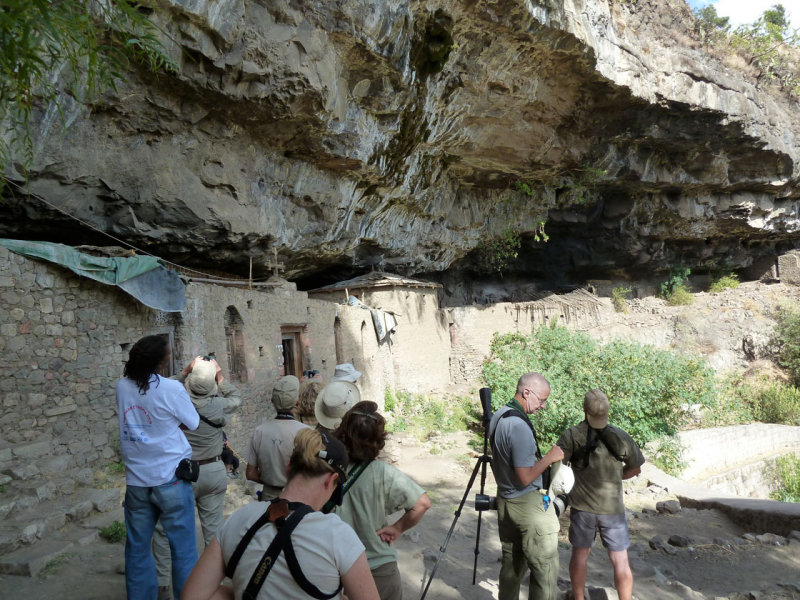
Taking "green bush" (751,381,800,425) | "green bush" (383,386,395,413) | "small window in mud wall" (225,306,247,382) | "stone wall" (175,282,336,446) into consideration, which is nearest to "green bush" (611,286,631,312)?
"green bush" (751,381,800,425)

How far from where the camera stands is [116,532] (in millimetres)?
4715

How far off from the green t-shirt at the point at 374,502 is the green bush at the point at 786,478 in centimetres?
1244

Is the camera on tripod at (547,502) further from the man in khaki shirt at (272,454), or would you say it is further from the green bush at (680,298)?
the green bush at (680,298)

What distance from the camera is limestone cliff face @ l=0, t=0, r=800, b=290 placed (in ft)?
26.2

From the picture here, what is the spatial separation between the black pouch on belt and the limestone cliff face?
4.03 metres

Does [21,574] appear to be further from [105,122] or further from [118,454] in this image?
[105,122]

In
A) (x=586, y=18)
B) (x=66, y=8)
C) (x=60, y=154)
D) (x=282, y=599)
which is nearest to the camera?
(x=282, y=599)

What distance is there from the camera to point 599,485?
161 inches

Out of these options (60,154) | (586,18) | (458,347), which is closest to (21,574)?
(60,154)

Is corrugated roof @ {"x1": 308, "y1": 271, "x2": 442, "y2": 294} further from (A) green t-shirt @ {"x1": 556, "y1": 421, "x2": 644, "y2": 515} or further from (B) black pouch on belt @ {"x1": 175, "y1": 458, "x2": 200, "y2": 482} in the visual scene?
(B) black pouch on belt @ {"x1": 175, "y1": 458, "x2": 200, "y2": 482}

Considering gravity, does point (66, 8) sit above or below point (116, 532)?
above

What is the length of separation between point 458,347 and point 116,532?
12.9m

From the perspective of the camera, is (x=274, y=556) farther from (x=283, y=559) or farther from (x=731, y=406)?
(x=731, y=406)

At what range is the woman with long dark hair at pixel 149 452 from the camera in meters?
3.08
